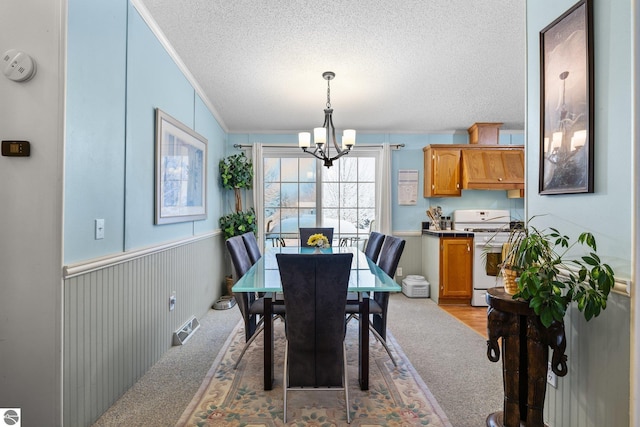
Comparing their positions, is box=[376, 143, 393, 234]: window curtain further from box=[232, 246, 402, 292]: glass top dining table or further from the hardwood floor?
box=[232, 246, 402, 292]: glass top dining table

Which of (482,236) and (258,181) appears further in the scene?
(258,181)

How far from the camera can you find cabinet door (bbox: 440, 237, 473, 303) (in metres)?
4.18

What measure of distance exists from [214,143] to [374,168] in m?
2.37

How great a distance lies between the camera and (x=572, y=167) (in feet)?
4.79

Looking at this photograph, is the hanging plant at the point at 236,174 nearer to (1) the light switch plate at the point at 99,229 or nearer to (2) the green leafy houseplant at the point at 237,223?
(2) the green leafy houseplant at the point at 237,223

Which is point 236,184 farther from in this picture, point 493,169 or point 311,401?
point 493,169

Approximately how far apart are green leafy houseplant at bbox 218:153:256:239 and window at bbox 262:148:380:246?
379 mm

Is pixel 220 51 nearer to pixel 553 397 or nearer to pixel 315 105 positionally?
pixel 315 105

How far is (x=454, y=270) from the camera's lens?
13.7 ft

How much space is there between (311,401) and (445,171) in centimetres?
363

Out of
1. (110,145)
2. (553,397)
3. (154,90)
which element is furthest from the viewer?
(154,90)

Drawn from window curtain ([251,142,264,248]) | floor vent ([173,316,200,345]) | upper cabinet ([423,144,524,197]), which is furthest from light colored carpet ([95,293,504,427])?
upper cabinet ([423,144,524,197])

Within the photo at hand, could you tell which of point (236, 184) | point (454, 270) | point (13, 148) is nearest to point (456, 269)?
point (454, 270)

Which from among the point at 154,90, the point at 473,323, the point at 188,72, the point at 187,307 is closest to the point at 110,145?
the point at 154,90
